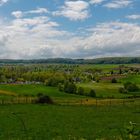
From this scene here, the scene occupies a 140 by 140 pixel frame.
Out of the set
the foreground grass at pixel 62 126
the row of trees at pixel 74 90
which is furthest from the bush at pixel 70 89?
the foreground grass at pixel 62 126

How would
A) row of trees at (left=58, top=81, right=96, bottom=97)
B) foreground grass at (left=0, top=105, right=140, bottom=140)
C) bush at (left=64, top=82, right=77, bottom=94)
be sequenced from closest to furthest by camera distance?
foreground grass at (left=0, top=105, right=140, bottom=140) < row of trees at (left=58, top=81, right=96, bottom=97) < bush at (left=64, top=82, right=77, bottom=94)

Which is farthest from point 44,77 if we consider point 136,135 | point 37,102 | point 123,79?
Answer: point 136,135

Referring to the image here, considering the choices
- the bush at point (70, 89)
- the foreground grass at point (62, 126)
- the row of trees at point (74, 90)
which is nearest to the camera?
the foreground grass at point (62, 126)

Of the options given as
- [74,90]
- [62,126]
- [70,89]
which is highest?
[62,126]

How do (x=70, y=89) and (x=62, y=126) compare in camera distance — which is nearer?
(x=62, y=126)

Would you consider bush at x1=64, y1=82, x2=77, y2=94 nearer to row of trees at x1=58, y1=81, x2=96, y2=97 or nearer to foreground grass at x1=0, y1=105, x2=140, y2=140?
row of trees at x1=58, y1=81, x2=96, y2=97

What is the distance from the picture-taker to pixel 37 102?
245ft

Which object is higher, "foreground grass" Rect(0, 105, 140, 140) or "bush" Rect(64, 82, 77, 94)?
"foreground grass" Rect(0, 105, 140, 140)

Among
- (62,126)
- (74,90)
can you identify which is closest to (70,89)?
(74,90)

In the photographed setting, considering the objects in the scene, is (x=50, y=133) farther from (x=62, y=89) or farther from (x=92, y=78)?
(x=92, y=78)

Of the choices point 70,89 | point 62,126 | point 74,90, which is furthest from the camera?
point 74,90

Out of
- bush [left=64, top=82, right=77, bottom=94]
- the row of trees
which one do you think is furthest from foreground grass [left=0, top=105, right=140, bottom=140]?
bush [left=64, top=82, right=77, bottom=94]

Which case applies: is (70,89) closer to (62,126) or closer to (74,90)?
(74,90)

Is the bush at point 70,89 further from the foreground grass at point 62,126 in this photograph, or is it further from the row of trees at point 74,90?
the foreground grass at point 62,126
